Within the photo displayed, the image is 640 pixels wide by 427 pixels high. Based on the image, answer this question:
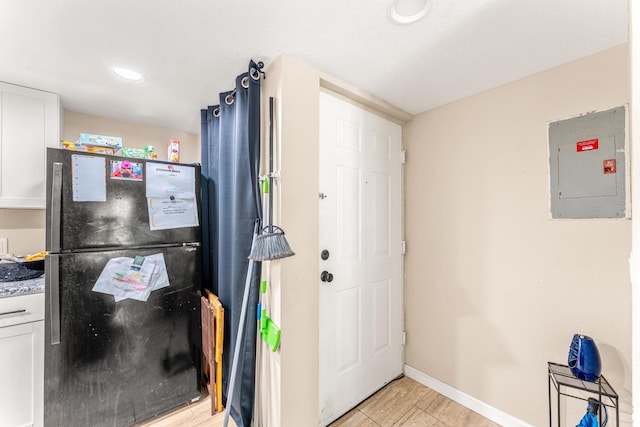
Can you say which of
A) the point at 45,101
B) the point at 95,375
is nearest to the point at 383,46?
the point at 45,101

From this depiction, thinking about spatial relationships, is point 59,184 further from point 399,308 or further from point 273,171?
point 399,308

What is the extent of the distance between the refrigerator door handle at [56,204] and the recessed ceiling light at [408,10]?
189cm

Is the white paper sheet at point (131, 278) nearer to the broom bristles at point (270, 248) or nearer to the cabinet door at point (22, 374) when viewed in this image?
the cabinet door at point (22, 374)

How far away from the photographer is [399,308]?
2180 mm

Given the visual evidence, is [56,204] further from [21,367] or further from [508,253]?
[508,253]

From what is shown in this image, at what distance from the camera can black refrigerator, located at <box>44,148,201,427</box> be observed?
1485mm

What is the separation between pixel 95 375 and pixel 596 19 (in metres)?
3.16

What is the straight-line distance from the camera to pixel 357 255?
6.12 ft

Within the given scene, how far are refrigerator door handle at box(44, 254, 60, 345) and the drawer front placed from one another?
156mm

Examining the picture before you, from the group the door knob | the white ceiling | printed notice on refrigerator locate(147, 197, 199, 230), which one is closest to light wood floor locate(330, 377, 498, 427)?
the door knob

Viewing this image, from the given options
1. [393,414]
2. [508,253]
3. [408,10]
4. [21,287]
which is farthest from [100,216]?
[508,253]

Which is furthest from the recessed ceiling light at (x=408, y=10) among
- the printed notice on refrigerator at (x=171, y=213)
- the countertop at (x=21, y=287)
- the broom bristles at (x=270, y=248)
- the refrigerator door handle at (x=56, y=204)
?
the countertop at (x=21, y=287)

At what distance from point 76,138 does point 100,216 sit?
1.13 meters

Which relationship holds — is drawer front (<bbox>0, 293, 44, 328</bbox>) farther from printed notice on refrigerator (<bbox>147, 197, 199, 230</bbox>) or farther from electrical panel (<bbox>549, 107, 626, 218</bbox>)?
electrical panel (<bbox>549, 107, 626, 218</bbox>)
